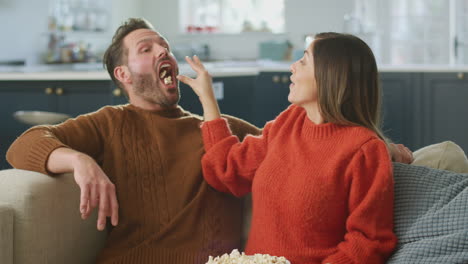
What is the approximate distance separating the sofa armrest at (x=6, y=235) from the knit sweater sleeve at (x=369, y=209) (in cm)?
71

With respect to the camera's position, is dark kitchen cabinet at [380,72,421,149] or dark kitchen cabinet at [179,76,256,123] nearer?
dark kitchen cabinet at [179,76,256,123]

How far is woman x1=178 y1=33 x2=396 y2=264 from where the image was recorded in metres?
1.47

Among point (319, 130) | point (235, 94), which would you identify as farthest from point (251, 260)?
point (235, 94)

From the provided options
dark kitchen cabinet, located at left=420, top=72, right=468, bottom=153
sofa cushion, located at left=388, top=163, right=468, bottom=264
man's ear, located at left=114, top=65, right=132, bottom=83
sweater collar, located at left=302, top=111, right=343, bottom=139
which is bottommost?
dark kitchen cabinet, located at left=420, top=72, right=468, bottom=153

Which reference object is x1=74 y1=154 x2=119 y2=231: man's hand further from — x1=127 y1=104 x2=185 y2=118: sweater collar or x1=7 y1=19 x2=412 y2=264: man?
x1=127 y1=104 x2=185 y2=118: sweater collar

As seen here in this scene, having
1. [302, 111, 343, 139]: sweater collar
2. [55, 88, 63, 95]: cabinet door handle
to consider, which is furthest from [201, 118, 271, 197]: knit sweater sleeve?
[55, 88, 63, 95]: cabinet door handle

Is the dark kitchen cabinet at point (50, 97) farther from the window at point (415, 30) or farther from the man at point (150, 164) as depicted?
the window at point (415, 30)

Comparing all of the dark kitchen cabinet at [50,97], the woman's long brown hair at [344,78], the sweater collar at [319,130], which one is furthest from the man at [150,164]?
the dark kitchen cabinet at [50,97]

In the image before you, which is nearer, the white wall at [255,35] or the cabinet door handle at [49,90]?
the cabinet door handle at [49,90]

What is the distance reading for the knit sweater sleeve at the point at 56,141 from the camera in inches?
65.7

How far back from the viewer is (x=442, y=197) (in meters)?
1.53

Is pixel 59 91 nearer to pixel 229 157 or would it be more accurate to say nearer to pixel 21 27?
pixel 229 157

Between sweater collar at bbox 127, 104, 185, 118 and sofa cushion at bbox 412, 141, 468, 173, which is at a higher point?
sweater collar at bbox 127, 104, 185, 118

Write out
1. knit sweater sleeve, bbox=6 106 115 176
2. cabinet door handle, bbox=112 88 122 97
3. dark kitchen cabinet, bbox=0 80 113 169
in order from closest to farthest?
knit sweater sleeve, bbox=6 106 115 176 → cabinet door handle, bbox=112 88 122 97 → dark kitchen cabinet, bbox=0 80 113 169
